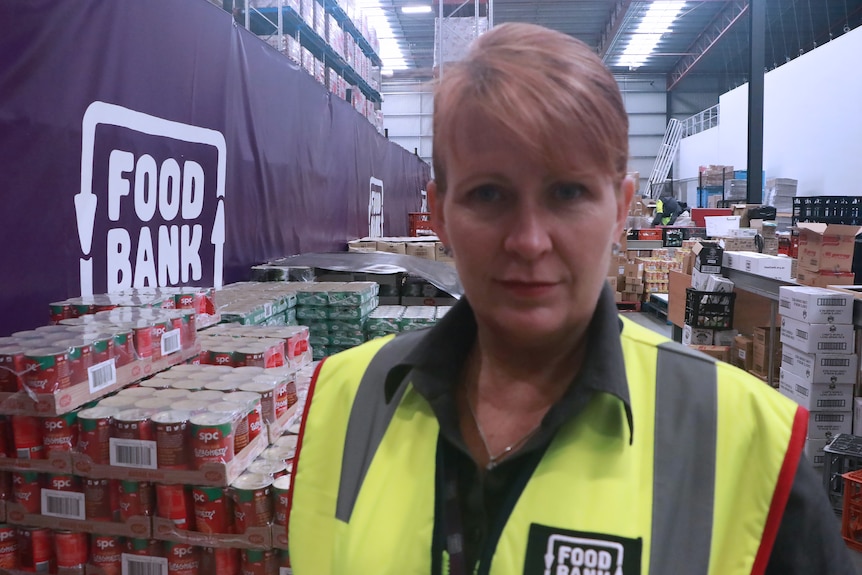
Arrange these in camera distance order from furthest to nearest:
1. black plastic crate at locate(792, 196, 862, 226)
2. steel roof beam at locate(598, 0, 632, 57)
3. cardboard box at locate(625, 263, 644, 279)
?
steel roof beam at locate(598, 0, 632, 57) → cardboard box at locate(625, 263, 644, 279) → black plastic crate at locate(792, 196, 862, 226)

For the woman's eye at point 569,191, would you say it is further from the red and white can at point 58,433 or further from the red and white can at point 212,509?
the red and white can at point 58,433

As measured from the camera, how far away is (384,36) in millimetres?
21375

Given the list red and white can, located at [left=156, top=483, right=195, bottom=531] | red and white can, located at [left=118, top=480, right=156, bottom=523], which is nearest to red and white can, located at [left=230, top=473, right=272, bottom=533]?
red and white can, located at [left=156, top=483, right=195, bottom=531]

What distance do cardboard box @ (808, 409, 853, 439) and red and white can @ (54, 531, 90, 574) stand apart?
452 centimetres

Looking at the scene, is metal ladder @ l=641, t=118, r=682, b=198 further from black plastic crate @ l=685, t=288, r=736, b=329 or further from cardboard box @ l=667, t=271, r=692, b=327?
black plastic crate @ l=685, t=288, r=736, b=329

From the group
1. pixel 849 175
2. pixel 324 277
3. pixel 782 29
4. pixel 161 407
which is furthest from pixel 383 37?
pixel 161 407

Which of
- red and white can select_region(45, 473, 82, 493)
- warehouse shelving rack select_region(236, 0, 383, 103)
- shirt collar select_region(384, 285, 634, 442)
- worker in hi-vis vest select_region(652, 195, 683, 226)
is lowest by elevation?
red and white can select_region(45, 473, 82, 493)

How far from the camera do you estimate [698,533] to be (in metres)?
0.89

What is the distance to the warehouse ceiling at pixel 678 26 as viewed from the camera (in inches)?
723

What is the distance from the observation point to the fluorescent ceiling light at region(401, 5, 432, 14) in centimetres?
1803

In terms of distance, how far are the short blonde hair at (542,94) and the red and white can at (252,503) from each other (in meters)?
1.43

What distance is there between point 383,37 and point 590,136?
72.7 ft

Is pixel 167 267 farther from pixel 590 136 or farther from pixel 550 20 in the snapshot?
pixel 550 20

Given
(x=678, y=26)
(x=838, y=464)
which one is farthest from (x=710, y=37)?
(x=838, y=464)
